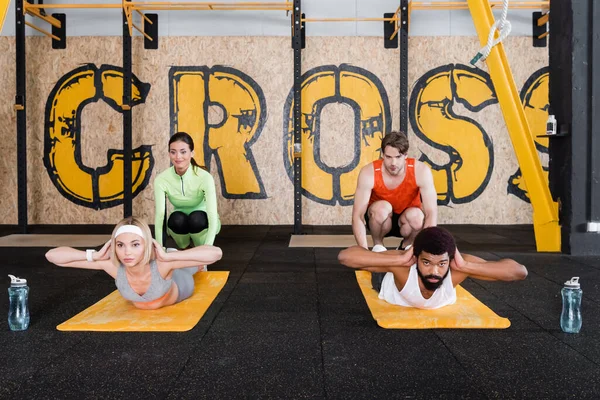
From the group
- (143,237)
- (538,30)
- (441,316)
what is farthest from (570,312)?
(538,30)

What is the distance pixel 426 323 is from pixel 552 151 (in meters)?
3.12

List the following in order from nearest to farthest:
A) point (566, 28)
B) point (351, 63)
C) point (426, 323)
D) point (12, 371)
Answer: point (12, 371), point (426, 323), point (566, 28), point (351, 63)

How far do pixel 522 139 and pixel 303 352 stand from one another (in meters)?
3.51

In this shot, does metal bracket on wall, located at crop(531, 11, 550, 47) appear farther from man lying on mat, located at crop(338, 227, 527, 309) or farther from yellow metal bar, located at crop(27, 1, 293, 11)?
man lying on mat, located at crop(338, 227, 527, 309)

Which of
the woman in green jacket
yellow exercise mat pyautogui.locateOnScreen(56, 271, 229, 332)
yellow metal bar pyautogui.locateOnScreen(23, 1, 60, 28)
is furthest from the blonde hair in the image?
yellow metal bar pyautogui.locateOnScreen(23, 1, 60, 28)

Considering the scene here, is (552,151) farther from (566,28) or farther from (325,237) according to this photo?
(325,237)

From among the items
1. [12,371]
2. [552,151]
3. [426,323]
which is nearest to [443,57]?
[552,151]

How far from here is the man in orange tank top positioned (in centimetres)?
335

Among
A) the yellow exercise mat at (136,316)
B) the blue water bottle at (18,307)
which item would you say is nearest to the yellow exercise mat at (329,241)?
the yellow exercise mat at (136,316)

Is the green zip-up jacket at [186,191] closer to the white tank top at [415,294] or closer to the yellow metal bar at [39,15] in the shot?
the white tank top at [415,294]

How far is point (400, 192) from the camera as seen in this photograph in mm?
3527

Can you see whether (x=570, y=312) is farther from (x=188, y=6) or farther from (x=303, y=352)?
(x=188, y=6)

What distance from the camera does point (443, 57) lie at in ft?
22.2

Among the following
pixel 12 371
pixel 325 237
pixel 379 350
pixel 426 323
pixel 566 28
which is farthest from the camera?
pixel 325 237
